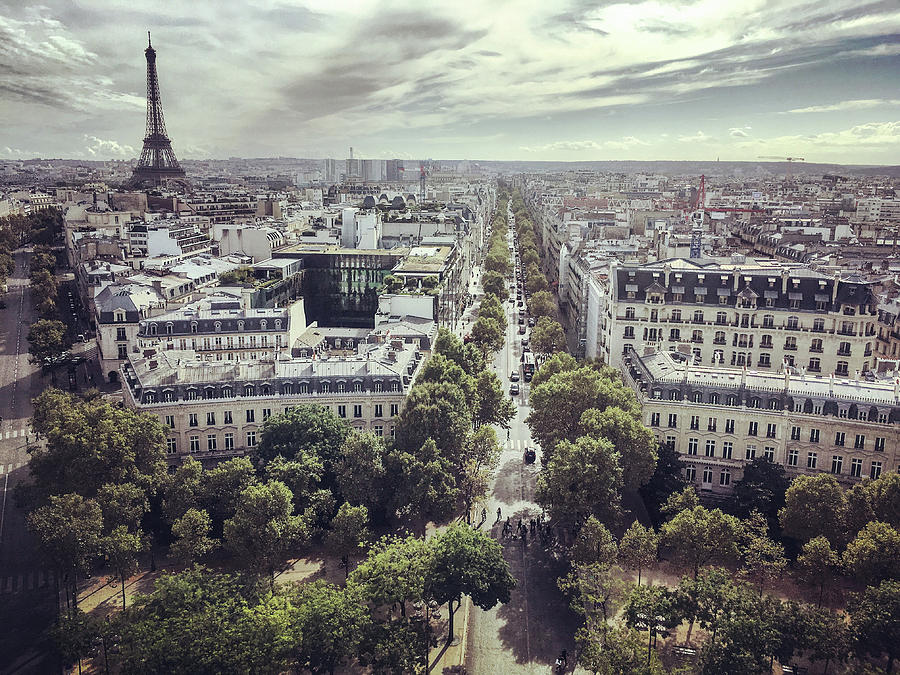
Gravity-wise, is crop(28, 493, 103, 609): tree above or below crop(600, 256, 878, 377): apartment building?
below

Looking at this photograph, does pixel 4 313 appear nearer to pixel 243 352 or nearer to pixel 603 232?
pixel 243 352

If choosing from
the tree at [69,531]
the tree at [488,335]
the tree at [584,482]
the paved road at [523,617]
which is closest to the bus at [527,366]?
the tree at [488,335]

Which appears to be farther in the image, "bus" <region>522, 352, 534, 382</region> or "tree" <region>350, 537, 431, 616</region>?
"bus" <region>522, 352, 534, 382</region>

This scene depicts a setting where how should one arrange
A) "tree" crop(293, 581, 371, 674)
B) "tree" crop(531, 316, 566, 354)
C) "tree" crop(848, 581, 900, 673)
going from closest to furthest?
"tree" crop(848, 581, 900, 673) → "tree" crop(293, 581, 371, 674) → "tree" crop(531, 316, 566, 354)

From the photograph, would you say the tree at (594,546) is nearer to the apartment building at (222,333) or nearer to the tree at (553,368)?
the tree at (553,368)

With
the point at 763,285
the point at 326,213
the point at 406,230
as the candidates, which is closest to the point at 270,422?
the point at 763,285

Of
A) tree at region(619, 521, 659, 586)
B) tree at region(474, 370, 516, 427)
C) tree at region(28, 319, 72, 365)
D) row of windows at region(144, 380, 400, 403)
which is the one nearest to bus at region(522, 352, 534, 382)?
tree at region(474, 370, 516, 427)

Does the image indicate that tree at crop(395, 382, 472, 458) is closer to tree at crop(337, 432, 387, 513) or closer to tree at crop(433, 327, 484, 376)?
tree at crop(337, 432, 387, 513)

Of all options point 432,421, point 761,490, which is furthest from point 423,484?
point 761,490
